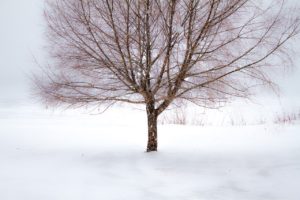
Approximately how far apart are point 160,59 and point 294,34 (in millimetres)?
2569

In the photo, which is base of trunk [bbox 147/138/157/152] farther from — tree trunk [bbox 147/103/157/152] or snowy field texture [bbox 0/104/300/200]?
snowy field texture [bbox 0/104/300/200]

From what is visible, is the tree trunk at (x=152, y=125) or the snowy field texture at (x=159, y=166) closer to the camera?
the snowy field texture at (x=159, y=166)

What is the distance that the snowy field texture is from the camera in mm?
5258

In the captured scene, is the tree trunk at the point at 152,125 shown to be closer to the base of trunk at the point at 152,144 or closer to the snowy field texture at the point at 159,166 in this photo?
the base of trunk at the point at 152,144

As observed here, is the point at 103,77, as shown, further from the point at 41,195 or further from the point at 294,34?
the point at 294,34

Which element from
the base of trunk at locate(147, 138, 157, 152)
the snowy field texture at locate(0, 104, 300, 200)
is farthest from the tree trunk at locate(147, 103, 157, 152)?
the snowy field texture at locate(0, 104, 300, 200)

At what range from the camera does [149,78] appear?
689cm

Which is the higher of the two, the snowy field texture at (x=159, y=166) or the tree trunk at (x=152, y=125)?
the tree trunk at (x=152, y=125)

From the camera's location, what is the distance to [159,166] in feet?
22.0

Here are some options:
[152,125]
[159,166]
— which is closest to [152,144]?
[152,125]

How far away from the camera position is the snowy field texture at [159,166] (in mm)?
5258

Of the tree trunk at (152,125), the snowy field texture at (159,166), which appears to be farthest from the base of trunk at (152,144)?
the snowy field texture at (159,166)

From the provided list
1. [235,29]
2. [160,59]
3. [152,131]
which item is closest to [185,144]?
[152,131]

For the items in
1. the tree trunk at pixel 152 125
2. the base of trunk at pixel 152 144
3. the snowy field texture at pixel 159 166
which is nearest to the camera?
the snowy field texture at pixel 159 166
